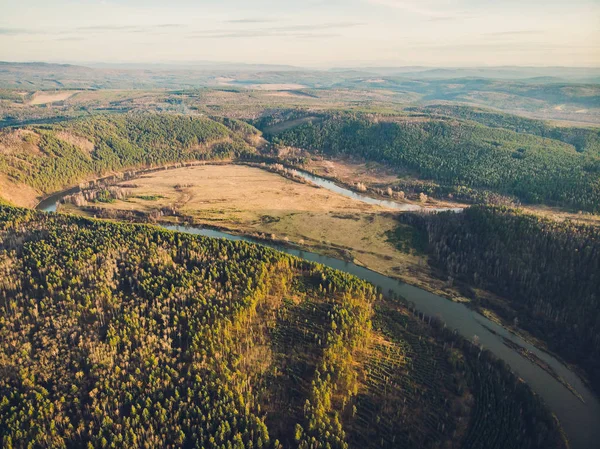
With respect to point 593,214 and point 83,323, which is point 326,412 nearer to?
point 83,323

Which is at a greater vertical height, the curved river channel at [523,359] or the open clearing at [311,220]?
the open clearing at [311,220]

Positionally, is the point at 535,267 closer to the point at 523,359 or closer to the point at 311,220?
the point at 523,359

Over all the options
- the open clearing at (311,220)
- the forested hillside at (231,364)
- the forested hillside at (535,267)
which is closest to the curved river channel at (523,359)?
the forested hillside at (535,267)

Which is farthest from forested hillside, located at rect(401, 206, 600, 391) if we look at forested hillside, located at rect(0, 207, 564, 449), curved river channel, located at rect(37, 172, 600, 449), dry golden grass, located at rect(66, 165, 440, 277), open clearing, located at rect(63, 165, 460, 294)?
forested hillside, located at rect(0, 207, 564, 449)

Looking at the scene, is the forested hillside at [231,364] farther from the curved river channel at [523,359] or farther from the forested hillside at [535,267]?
the forested hillside at [535,267]

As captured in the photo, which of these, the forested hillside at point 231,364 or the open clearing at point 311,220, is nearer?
the forested hillside at point 231,364

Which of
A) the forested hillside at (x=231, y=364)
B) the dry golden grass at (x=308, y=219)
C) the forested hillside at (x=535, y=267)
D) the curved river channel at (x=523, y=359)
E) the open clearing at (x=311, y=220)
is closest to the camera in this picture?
the forested hillside at (x=231, y=364)

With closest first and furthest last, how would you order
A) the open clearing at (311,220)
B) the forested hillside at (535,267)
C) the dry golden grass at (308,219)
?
1. the forested hillside at (535,267)
2. the open clearing at (311,220)
3. the dry golden grass at (308,219)
